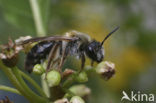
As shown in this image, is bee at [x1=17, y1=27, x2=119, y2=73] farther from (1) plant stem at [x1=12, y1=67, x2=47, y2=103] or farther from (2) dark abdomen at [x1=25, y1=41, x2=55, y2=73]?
(1) plant stem at [x1=12, y1=67, x2=47, y2=103]

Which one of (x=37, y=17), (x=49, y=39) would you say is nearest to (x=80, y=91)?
(x=49, y=39)

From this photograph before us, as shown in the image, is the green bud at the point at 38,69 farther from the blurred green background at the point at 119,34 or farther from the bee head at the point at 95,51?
the blurred green background at the point at 119,34

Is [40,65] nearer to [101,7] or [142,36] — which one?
[142,36]

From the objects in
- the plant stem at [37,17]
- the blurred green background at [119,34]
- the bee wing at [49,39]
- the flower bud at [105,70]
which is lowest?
the flower bud at [105,70]

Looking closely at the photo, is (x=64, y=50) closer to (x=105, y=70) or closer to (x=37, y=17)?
(x=105, y=70)

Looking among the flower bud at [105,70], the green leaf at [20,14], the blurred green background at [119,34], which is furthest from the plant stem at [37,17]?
the flower bud at [105,70]
